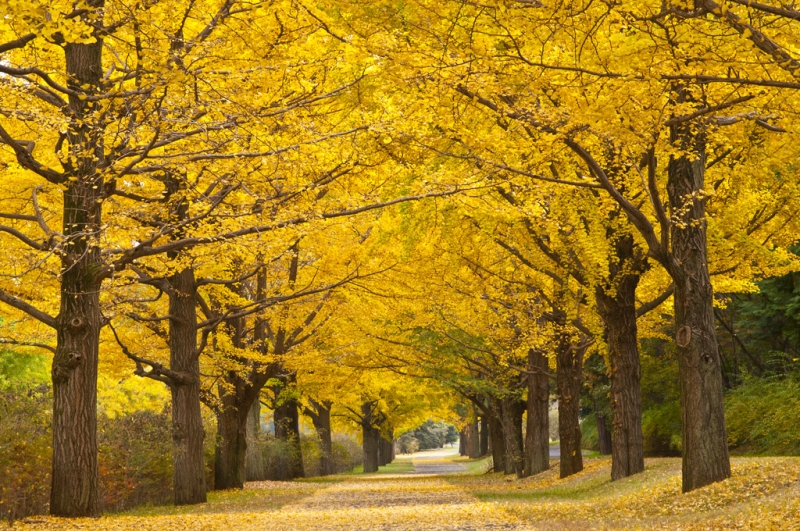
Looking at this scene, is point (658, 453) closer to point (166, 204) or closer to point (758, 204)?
point (758, 204)

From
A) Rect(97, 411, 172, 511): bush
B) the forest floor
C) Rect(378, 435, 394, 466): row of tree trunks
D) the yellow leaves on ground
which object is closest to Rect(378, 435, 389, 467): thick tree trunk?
Rect(378, 435, 394, 466): row of tree trunks

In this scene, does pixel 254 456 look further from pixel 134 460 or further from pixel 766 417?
pixel 766 417

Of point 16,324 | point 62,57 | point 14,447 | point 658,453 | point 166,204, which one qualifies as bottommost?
point 658,453

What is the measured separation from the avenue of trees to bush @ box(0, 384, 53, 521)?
0.37 feet

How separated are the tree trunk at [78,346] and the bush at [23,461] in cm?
262

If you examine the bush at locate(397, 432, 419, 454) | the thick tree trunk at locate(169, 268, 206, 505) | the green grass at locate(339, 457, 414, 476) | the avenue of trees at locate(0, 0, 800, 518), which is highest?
the avenue of trees at locate(0, 0, 800, 518)

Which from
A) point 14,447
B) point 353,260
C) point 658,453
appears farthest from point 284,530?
point 658,453

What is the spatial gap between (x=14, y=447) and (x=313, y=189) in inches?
256

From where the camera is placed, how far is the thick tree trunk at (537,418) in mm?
22031

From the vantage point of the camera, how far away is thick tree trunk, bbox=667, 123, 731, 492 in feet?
34.3

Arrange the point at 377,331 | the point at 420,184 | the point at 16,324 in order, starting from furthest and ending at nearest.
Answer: the point at 377,331
the point at 16,324
the point at 420,184

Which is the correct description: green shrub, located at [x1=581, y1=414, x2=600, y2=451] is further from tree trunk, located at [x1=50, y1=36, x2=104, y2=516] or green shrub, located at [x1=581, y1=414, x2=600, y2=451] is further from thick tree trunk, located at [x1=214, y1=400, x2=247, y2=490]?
tree trunk, located at [x1=50, y1=36, x2=104, y2=516]

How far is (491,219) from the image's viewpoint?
1519cm

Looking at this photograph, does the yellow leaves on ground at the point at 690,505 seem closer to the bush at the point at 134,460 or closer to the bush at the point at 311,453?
the bush at the point at 134,460
